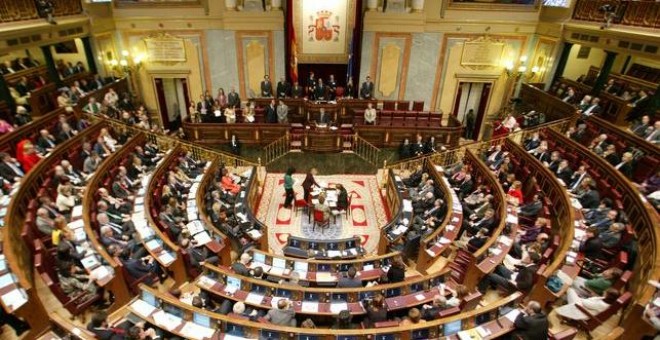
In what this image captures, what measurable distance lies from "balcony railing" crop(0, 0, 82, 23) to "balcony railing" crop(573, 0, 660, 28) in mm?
16644

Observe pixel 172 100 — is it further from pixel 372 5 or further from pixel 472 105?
pixel 472 105

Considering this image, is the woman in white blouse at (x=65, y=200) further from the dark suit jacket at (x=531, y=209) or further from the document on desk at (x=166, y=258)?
the dark suit jacket at (x=531, y=209)

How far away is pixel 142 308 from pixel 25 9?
9967 millimetres

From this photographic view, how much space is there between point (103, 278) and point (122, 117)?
750 cm

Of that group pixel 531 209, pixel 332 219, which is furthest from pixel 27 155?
pixel 531 209

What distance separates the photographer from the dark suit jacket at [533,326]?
15.7 feet

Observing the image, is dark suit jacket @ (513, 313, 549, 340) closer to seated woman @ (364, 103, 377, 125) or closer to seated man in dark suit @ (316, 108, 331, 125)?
seated woman @ (364, 103, 377, 125)

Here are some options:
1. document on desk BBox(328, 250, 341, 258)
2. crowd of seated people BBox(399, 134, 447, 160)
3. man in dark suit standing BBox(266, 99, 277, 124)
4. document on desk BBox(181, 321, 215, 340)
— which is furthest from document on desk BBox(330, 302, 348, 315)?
man in dark suit standing BBox(266, 99, 277, 124)

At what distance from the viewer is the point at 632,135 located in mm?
8977

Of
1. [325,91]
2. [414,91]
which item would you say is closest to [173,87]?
[325,91]

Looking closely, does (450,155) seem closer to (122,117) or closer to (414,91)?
(414,91)

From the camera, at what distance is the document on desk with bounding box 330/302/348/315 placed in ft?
19.0

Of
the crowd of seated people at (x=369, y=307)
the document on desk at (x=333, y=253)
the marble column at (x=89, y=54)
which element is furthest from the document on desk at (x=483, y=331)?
the marble column at (x=89, y=54)

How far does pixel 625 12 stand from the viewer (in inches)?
415
